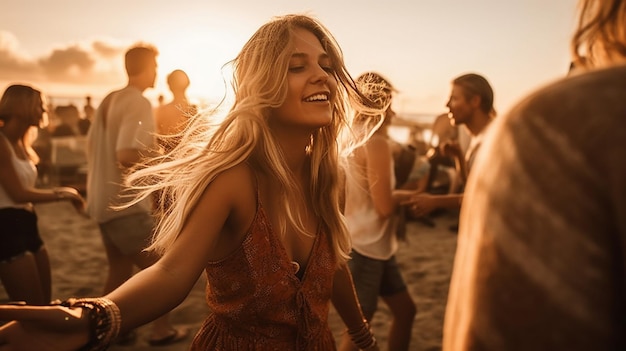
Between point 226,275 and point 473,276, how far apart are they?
122 cm

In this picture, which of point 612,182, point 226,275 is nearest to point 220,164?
point 226,275

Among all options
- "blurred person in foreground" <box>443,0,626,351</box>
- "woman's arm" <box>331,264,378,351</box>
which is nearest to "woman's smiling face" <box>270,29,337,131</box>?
"woman's arm" <box>331,264,378,351</box>

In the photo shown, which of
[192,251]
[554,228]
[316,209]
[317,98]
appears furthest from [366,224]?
[554,228]

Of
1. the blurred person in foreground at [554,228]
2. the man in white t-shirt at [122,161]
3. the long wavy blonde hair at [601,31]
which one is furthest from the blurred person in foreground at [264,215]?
the man in white t-shirt at [122,161]

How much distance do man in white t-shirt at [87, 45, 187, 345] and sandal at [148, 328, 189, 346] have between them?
24.1 inches

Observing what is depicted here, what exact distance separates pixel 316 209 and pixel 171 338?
2.85m

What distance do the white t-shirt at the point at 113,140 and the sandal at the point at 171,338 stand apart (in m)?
1.15

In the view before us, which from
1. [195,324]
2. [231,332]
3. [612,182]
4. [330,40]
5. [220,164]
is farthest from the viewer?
[195,324]

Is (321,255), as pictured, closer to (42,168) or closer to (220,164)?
(220,164)

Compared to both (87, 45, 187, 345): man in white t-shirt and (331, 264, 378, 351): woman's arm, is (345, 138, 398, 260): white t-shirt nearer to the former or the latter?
(331, 264, 378, 351): woman's arm

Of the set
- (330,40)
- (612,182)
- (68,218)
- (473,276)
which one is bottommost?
(68,218)

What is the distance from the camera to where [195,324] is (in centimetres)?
473

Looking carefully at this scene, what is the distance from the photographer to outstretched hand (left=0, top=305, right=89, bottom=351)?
1.04m

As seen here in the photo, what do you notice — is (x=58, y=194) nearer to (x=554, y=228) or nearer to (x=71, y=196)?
(x=71, y=196)
